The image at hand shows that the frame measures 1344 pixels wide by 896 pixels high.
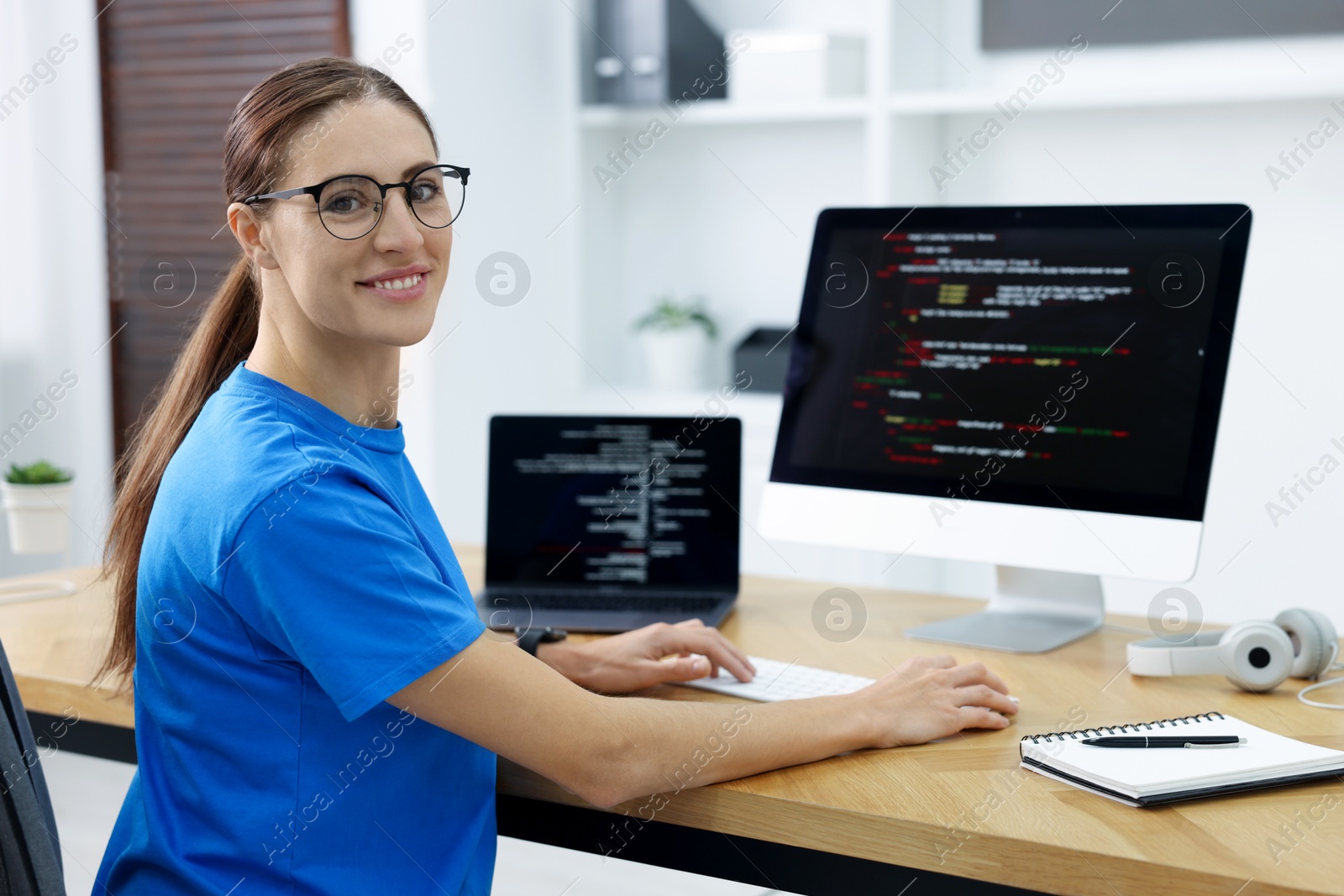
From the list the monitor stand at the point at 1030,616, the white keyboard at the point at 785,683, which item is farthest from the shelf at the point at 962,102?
the white keyboard at the point at 785,683

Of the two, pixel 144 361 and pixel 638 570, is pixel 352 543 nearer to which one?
pixel 638 570

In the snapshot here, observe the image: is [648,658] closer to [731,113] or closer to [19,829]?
[19,829]

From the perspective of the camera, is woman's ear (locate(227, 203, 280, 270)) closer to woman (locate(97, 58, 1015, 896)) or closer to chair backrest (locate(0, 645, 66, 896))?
woman (locate(97, 58, 1015, 896))

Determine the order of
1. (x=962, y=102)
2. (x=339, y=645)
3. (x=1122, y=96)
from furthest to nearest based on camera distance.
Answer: (x=962, y=102) < (x=1122, y=96) < (x=339, y=645)

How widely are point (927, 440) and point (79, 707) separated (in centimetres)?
104

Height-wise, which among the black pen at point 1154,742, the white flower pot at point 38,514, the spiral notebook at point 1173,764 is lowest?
the spiral notebook at point 1173,764

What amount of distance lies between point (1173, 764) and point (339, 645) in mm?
705

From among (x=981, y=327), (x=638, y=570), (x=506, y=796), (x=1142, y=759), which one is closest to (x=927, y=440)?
(x=981, y=327)

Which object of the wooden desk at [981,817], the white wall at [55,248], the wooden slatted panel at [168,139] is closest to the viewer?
the wooden desk at [981,817]

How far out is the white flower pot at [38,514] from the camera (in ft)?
5.73

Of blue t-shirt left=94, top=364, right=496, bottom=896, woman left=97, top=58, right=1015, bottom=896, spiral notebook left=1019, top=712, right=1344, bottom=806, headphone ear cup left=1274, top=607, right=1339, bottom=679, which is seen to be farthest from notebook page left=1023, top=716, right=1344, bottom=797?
blue t-shirt left=94, top=364, right=496, bottom=896

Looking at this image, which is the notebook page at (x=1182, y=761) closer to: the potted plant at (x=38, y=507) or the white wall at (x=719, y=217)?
the potted plant at (x=38, y=507)

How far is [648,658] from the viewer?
1.36 metres

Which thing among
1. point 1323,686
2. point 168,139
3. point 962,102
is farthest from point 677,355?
point 1323,686
